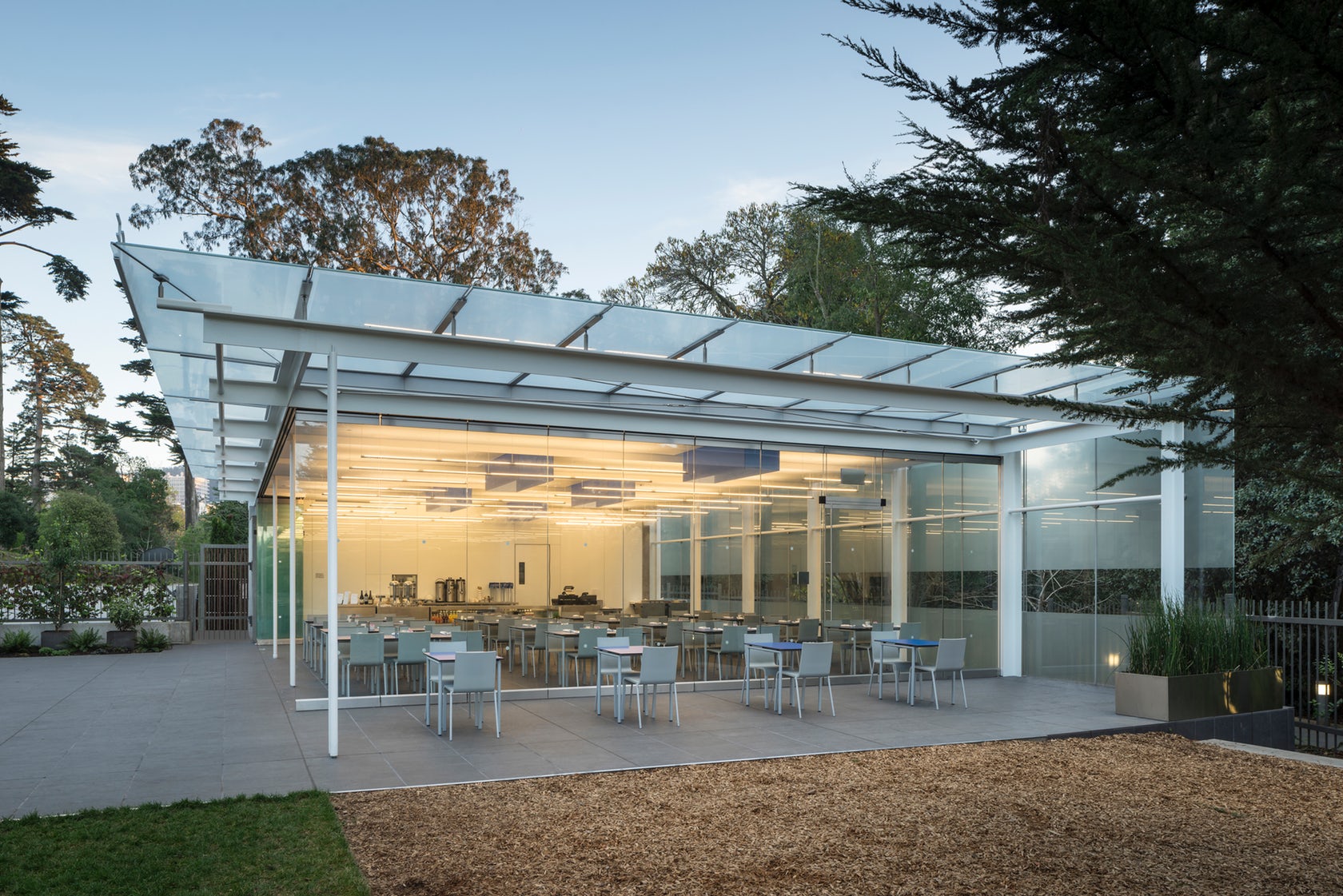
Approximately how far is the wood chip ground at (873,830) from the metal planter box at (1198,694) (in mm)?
1700

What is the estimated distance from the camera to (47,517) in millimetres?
26312

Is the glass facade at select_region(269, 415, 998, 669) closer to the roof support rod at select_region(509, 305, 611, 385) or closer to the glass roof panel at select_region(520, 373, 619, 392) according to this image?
the glass roof panel at select_region(520, 373, 619, 392)

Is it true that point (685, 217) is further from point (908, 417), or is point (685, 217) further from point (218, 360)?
point (218, 360)

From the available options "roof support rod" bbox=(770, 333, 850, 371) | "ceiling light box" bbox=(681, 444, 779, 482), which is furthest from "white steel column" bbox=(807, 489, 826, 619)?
"roof support rod" bbox=(770, 333, 850, 371)

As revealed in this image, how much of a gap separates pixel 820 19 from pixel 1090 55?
3.25 ft

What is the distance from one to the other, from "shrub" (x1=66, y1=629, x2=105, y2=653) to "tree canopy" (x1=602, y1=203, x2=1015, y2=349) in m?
15.5

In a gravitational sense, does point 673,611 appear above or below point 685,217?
below

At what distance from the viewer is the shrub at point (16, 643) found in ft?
59.7

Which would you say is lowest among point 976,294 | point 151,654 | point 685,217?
point 151,654

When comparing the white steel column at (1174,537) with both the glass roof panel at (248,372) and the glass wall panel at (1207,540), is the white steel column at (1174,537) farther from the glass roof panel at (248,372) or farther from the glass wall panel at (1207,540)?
the glass roof panel at (248,372)

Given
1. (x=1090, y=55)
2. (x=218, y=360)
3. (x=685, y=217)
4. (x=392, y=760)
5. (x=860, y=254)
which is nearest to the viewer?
(x=1090, y=55)

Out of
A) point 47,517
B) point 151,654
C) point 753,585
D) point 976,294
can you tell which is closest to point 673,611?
point 753,585

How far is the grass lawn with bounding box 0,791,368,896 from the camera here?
198 inches

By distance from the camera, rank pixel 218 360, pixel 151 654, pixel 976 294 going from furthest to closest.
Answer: pixel 976 294, pixel 151 654, pixel 218 360
